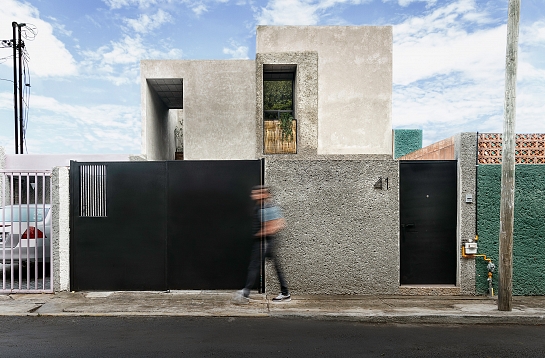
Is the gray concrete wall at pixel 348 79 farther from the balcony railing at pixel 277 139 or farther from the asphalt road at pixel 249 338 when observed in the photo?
the asphalt road at pixel 249 338

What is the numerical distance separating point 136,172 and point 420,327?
17.5 feet

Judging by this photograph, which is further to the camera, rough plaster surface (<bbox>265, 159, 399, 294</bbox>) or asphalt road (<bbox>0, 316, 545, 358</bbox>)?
rough plaster surface (<bbox>265, 159, 399, 294</bbox>)

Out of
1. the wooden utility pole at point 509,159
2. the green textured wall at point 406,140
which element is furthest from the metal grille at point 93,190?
the green textured wall at point 406,140

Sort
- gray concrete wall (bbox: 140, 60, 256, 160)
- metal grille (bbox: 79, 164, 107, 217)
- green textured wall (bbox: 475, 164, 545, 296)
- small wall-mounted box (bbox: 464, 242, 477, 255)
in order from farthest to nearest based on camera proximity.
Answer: gray concrete wall (bbox: 140, 60, 256, 160), metal grille (bbox: 79, 164, 107, 217), green textured wall (bbox: 475, 164, 545, 296), small wall-mounted box (bbox: 464, 242, 477, 255)

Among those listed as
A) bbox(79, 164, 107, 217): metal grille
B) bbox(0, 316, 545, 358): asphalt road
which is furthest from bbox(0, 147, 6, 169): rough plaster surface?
bbox(0, 316, 545, 358): asphalt road

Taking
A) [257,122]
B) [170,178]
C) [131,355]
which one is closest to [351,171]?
[170,178]

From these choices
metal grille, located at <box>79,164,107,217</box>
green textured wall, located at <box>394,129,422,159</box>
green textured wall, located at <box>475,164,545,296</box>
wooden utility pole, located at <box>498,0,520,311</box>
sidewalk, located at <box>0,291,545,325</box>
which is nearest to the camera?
sidewalk, located at <box>0,291,545,325</box>

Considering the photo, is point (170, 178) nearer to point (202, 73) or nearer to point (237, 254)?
point (237, 254)

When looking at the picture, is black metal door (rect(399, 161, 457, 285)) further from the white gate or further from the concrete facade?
the white gate

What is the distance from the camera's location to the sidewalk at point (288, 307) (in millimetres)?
6059

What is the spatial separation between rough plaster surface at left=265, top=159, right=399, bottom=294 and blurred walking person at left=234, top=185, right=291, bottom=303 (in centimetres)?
43

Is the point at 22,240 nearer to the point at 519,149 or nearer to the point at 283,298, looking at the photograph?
the point at 283,298

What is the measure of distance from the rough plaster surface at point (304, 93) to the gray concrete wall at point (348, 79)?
31 centimetres

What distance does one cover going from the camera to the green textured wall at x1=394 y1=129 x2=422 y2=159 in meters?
21.1
